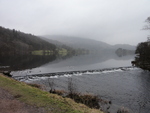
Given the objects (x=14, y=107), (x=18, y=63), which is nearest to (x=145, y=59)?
(x=18, y=63)

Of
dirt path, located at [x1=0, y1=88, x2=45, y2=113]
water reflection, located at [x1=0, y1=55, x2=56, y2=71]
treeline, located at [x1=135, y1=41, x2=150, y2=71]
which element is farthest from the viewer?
treeline, located at [x1=135, y1=41, x2=150, y2=71]

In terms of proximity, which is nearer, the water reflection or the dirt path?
the dirt path

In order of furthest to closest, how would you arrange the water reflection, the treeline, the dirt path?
the treeline, the water reflection, the dirt path

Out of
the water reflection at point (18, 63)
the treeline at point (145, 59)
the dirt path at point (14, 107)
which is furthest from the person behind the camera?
the treeline at point (145, 59)

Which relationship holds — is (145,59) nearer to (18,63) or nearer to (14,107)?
(18,63)

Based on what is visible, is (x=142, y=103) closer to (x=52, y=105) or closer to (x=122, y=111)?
(x=122, y=111)

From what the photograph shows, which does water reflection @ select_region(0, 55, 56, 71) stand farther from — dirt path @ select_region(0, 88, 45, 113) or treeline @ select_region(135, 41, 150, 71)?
treeline @ select_region(135, 41, 150, 71)

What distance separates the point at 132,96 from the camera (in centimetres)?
2005

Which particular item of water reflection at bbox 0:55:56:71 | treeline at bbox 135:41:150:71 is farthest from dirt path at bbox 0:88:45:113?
treeline at bbox 135:41:150:71

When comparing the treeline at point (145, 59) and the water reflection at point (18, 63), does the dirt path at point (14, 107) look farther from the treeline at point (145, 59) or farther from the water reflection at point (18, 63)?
the treeline at point (145, 59)

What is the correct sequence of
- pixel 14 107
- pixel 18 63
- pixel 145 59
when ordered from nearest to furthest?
pixel 14 107
pixel 18 63
pixel 145 59

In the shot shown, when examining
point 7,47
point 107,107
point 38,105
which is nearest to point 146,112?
point 107,107

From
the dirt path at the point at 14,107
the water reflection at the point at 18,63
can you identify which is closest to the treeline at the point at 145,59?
the water reflection at the point at 18,63

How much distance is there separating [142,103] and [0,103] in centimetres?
1677
